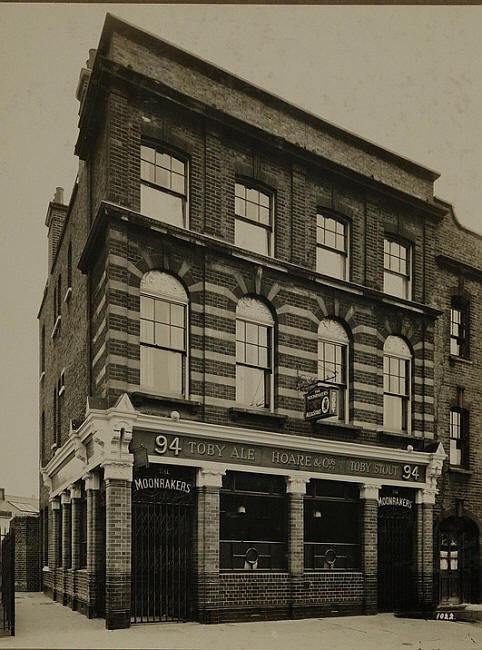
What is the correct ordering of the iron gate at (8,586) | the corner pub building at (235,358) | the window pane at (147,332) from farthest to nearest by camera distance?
the window pane at (147,332)
the corner pub building at (235,358)
the iron gate at (8,586)

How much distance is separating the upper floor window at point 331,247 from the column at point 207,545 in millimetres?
5525

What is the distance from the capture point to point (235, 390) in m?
15.3

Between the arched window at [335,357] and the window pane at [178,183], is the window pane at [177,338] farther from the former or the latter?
the arched window at [335,357]

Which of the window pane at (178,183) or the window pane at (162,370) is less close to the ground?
the window pane at (178,183)

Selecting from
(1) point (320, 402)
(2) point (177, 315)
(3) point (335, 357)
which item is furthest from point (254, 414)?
(3) point (335, 357)

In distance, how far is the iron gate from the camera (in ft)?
41.4

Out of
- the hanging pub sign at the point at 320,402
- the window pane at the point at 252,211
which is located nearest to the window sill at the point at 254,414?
the hanging pub sign at the point at 320,402

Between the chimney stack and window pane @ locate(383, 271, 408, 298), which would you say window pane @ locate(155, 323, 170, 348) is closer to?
window pane @ locate(383, 271, 408, 298)

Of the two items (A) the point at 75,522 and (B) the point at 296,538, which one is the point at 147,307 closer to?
(A) the point at 75,522

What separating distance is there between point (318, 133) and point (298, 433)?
6.71 meters

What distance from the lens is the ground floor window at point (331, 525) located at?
53.8ft

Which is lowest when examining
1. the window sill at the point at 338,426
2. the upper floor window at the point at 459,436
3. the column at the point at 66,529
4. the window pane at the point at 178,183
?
the column at the point at 66,529

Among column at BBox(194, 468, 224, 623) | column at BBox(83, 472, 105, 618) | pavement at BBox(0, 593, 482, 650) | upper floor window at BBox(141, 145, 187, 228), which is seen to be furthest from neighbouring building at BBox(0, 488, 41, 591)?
upper floor window at BBox(141, 145, 187, 228)

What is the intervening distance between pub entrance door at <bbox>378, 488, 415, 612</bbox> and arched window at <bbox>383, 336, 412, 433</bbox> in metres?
1.58
